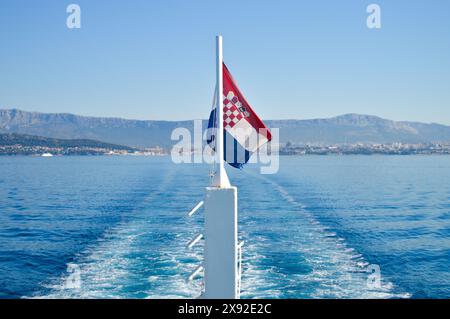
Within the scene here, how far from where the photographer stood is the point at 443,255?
20.0 m

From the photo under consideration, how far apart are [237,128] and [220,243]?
192cm

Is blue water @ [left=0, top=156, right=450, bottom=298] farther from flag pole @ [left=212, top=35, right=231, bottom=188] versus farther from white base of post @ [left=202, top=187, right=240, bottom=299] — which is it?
flag pole @ [left=212, top=35, right=231, bottom=188]

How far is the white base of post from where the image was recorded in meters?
4.67

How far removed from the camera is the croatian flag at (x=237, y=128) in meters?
5.96

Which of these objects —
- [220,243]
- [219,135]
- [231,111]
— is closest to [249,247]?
[231,111]

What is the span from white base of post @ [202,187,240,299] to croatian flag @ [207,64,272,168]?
1.56 metres

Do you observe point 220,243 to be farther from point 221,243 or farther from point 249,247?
point 249,247

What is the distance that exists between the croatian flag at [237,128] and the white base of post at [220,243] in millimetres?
1565

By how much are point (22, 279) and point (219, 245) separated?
1314 centimetres

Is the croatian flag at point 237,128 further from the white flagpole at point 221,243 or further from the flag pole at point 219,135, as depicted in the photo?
the white flagpole at point 221,243

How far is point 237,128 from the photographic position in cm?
616

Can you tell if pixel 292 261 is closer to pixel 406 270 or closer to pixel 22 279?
pixel 406 270

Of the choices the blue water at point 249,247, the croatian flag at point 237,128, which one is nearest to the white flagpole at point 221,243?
the croatian flag at point 237,128
